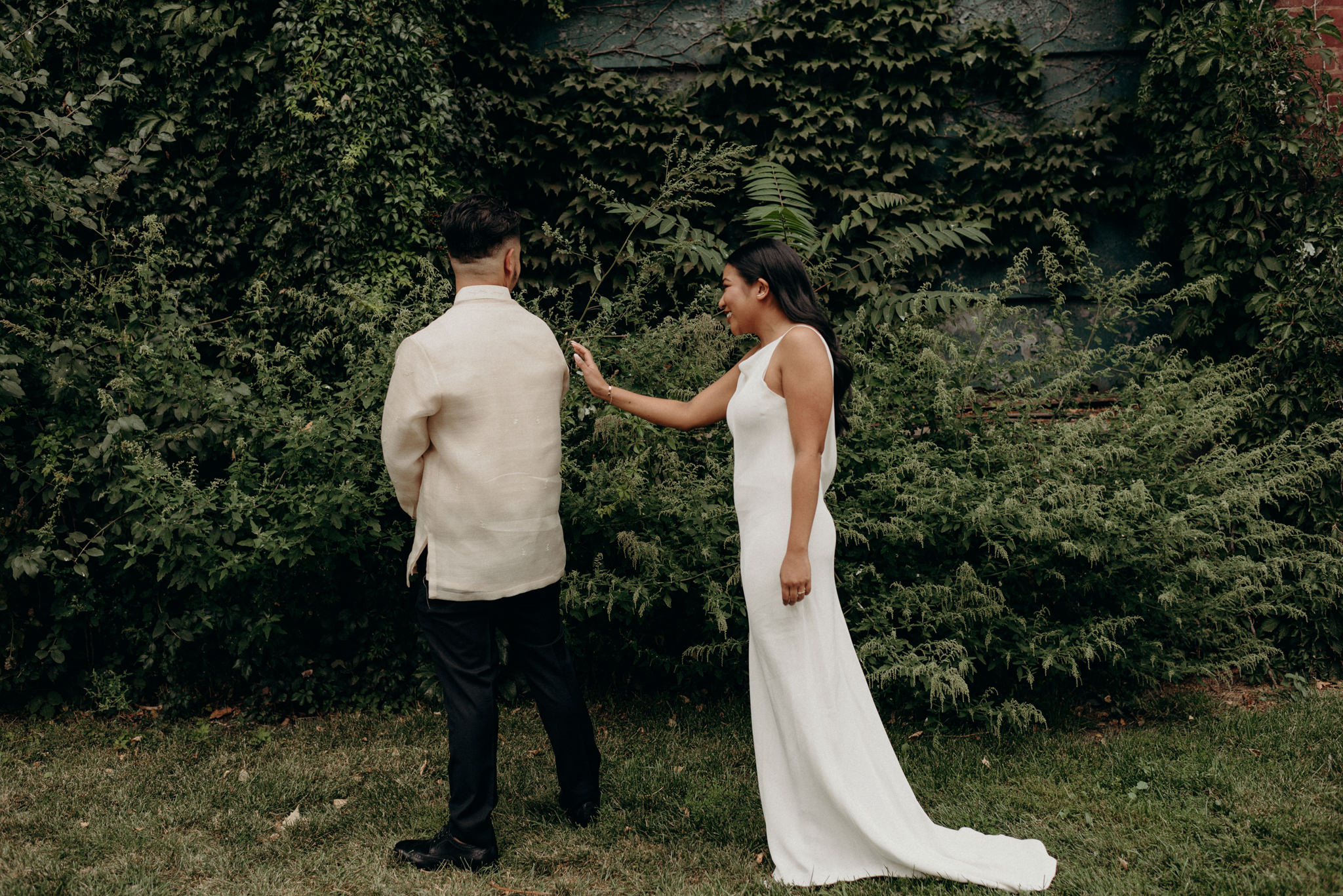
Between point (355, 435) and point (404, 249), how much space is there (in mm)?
1848

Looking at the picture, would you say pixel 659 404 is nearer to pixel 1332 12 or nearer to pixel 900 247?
pixel 900 247

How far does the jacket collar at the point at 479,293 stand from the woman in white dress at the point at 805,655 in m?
0.83

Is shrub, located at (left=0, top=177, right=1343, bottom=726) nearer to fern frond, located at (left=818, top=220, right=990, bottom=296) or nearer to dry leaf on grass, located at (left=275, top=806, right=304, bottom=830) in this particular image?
fern frond, located at (left=818, top=220, right=990, bottom=296)

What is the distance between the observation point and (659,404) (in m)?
3.60

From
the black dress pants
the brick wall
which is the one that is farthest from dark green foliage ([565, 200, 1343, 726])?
the brick wall

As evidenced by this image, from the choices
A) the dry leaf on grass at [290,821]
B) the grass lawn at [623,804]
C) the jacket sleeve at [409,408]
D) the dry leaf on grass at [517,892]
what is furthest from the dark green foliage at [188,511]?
the dry leaf on grass at [517,892]

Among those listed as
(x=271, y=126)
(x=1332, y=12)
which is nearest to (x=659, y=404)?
(x=271, y=126)

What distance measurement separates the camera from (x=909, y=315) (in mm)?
5434

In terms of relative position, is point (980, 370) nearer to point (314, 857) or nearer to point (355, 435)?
point (355, 435)

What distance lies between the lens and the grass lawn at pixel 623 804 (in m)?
3.12

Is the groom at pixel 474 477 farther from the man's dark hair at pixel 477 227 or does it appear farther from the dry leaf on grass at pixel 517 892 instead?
the dry leaf on grass at pixel 517 892

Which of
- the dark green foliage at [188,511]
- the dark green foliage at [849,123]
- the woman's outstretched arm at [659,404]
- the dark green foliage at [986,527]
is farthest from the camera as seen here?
the dark green foliage at [849,123]

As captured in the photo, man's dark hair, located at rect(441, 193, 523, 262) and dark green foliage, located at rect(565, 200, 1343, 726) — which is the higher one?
man's dark hair, located at rect(441, 193, 523, 262)

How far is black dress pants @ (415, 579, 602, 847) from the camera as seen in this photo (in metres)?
3.18
